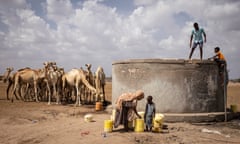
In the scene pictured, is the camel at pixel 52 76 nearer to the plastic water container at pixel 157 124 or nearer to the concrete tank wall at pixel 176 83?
the concrete tank wall at pixel 176 83

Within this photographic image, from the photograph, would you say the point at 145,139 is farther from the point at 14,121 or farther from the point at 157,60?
the point at 14,121

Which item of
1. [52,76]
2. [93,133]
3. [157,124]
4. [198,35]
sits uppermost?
[198,35]

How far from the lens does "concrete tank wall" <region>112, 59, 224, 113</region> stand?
10391mm

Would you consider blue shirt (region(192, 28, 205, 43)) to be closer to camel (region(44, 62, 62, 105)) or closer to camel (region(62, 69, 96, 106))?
camel (region(62, 69, 96, 106))

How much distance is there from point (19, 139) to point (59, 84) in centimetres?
934

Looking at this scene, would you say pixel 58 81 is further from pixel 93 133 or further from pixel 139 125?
pixel 139 125

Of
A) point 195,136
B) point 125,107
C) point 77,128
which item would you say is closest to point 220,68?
point 195,136

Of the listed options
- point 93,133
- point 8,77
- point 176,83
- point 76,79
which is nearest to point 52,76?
point 76,79

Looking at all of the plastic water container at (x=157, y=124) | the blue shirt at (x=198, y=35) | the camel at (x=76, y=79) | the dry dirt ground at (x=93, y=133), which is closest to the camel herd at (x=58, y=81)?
the camel at (x=76, y=79)

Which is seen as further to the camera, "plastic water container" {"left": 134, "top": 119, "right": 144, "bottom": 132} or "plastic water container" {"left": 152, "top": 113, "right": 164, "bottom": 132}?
"plastic water container" {"left": 152, "top": 113, "right": 164, "bottom": 132}

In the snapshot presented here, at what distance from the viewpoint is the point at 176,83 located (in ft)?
34.1

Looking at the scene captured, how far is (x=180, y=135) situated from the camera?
8.11m

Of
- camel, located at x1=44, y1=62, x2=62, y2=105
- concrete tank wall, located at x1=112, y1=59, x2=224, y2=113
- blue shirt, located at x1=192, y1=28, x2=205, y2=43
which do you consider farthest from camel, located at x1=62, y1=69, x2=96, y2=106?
blue shirt, located at x1=192, y1=28, x2=205, y2=43

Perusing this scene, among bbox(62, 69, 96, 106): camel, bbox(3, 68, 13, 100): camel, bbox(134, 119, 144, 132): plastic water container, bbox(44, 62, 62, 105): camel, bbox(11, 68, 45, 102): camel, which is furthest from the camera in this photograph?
bbox(3, 68, 13, 100): camel
